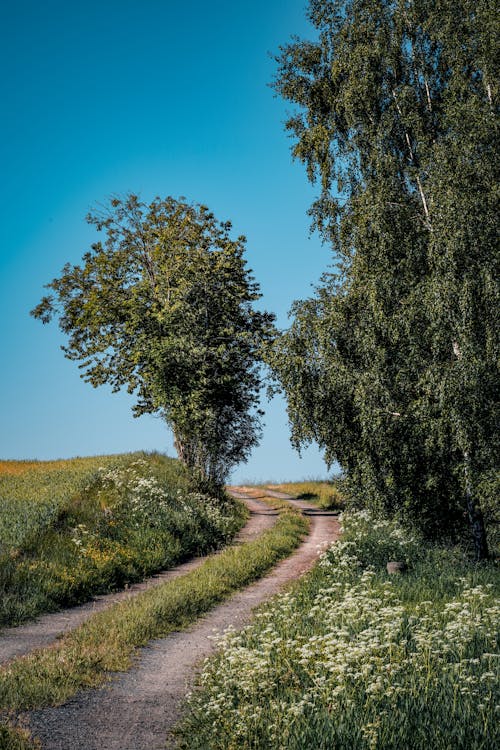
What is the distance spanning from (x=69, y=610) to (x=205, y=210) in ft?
92.6

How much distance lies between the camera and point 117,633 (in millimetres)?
11289

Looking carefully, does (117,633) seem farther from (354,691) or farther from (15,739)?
(354,691)

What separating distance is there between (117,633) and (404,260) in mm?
12689

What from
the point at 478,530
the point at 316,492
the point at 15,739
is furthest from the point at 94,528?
the point at 316,492

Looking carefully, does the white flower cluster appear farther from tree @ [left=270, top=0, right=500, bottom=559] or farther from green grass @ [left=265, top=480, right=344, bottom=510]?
green grass @ [left=265, top=480, right=344, bottom=510]

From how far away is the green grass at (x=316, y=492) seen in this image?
3862cm

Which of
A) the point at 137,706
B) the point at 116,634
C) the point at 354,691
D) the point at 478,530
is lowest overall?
the point at 137,706

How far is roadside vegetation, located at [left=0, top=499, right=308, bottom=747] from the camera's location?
8617 millimetres

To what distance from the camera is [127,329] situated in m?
34.2

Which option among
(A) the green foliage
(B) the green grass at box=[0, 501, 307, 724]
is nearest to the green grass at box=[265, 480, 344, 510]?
(B) the green grass at box=[0, 501, 307, 724]

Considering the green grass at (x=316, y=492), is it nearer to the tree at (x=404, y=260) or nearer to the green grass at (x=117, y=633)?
the tree at (x=404, y=260)

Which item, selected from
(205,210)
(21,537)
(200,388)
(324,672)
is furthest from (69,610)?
(205,210)

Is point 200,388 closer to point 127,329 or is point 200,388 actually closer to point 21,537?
point 127,329

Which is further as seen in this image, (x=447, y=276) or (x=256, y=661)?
Answer: (x=447, y=276)
